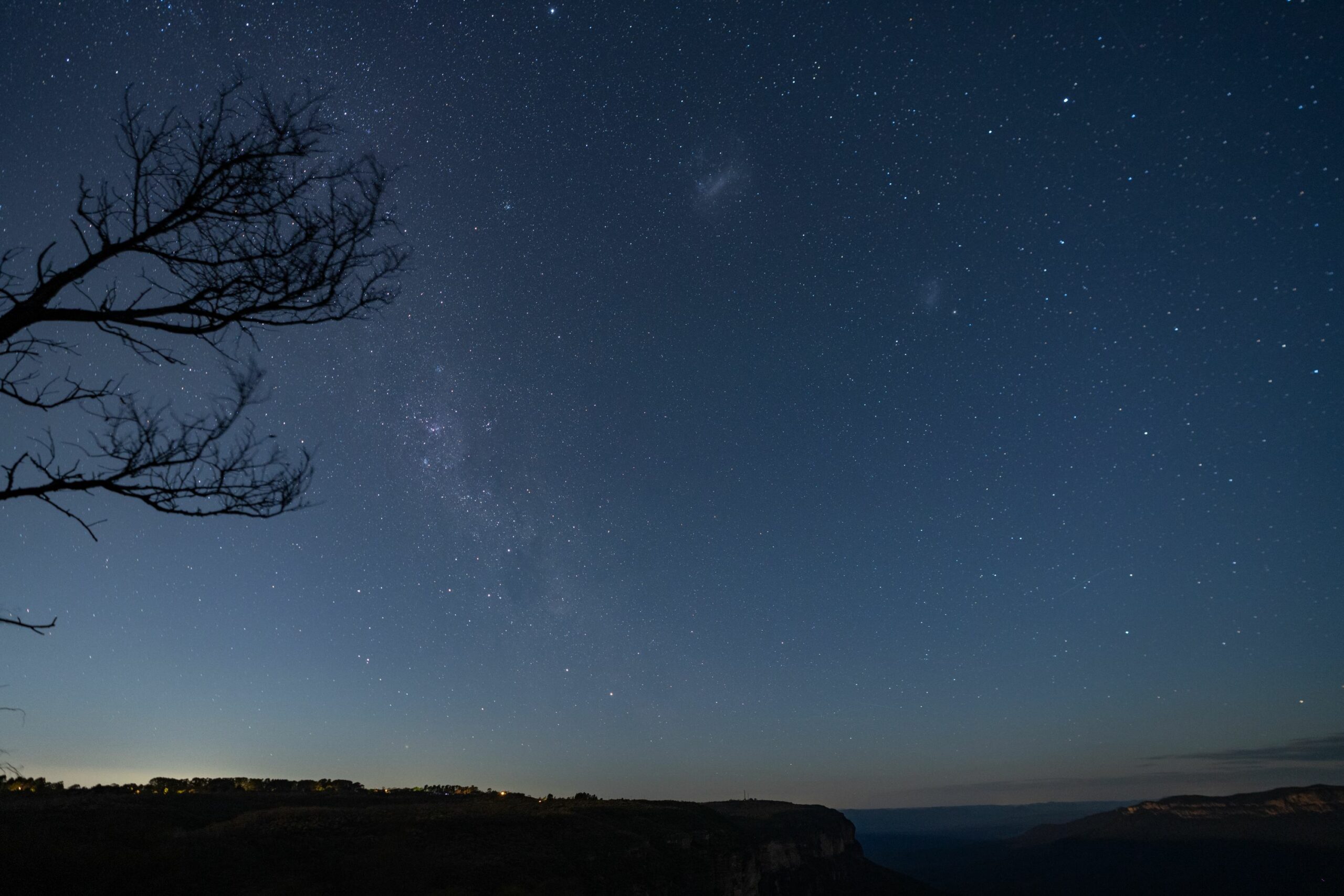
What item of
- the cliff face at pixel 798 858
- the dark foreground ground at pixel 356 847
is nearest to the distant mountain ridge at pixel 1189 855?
the cliff face at pixel 798 858

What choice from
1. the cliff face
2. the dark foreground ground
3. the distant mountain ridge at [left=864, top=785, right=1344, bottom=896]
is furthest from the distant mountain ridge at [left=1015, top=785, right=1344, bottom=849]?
the dark foreground ground

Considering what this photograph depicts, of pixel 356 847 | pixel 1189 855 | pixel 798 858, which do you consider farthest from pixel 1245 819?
pixel 356 847

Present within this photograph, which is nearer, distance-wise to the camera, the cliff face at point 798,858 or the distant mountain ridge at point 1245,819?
the cliff face at point 798,858

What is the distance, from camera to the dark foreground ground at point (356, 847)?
500 inches

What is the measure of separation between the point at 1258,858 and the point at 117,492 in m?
171

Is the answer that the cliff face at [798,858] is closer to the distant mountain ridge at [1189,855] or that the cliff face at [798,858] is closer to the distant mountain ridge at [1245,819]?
the distant mountain ridge at [1189,855]

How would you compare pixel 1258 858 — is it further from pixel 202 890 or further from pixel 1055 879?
pixel 202 890

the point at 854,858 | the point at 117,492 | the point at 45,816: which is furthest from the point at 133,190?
the point at 854,858

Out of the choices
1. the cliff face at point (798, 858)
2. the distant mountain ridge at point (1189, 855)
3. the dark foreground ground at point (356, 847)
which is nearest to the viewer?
the dark foreground ground at point (356, 847)

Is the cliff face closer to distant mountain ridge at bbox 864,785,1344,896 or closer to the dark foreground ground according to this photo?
the dark foreground ground

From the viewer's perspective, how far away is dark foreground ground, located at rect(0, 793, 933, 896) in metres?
12.7

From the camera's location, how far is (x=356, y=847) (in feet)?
59.7

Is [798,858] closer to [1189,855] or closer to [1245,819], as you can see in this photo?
[1189,855]

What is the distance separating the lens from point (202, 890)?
12609 mm
